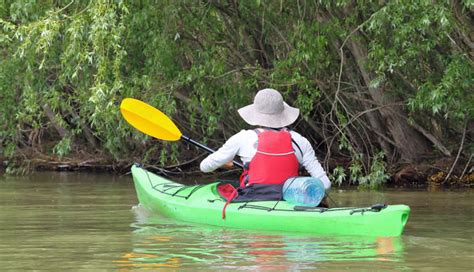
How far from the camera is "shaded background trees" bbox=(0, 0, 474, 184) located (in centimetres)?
1213

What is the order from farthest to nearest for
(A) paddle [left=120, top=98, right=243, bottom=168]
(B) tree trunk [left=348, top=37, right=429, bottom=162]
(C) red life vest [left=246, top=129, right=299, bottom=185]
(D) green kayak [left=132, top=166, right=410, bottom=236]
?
(B) tree trunk [left=348, top=37, right=429, bottom=162]
(A) paddle [left=120, top=98, right=243, bottom=168]
(C) red life vest [left=246, top=129, right=299, bottom=185]
(D) green kayak [left=132, top=166, right=410, bottom=236]

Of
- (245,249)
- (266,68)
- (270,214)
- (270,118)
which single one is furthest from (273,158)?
(266,68)

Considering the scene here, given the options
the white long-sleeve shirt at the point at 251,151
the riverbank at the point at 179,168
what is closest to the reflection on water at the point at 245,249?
the white long-sleeve shirt at the point at 251,151

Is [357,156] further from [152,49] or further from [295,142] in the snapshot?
[295,142]

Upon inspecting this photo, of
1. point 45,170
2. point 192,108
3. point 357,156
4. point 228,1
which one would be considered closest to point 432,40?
point 357,156

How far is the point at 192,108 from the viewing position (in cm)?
1527

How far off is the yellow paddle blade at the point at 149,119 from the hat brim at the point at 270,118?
6.05ft

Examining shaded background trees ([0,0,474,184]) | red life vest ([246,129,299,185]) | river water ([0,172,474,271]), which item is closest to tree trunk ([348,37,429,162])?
shaded background trees ([0,0,474,184])

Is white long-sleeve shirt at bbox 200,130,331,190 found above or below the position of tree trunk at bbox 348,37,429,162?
below

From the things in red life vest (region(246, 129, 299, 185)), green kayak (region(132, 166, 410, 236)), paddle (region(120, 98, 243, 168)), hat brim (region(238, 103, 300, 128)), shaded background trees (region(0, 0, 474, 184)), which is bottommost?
green kayak (region(132, 166, 410, 236))

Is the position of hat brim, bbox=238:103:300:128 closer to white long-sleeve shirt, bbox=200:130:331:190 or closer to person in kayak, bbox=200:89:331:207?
person in kayak, bbox=200:89:331:207

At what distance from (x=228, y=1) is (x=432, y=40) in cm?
342

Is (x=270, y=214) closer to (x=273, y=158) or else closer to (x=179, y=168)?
(x=273, y=158)

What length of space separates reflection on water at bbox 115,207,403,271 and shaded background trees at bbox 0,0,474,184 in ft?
11.2
